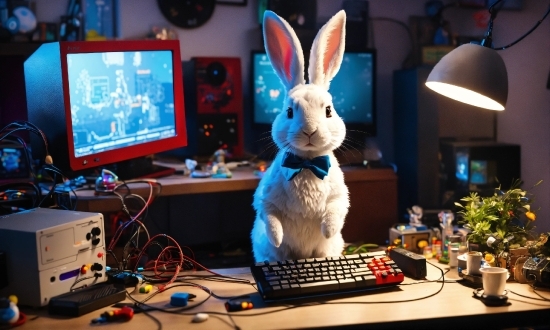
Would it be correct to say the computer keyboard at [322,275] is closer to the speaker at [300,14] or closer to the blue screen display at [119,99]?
the blue screen display at [119,99]

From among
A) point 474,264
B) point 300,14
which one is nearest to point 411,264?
point 474,264

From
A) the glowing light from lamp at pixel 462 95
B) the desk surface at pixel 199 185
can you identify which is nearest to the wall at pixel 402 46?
the desk surface at pixel 199 185

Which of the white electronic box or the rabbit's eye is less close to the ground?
the rabbit's eye

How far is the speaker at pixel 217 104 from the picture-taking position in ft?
8.39

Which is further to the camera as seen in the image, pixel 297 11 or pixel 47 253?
pixel 297 11

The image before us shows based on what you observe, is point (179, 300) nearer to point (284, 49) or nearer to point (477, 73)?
point (284, 49)

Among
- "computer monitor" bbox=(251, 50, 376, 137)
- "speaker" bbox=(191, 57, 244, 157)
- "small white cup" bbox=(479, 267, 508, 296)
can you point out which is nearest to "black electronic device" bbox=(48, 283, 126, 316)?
"small white cup" bbox=(479, 267, 508, 296)

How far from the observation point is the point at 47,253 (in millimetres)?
1347

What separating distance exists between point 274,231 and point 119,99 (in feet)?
2.56

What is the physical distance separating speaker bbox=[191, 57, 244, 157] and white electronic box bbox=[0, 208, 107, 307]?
1143 millimetres

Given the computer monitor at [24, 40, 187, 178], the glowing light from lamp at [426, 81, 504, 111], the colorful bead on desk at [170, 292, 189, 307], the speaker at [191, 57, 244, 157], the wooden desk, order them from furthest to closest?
the speaker at [191, 57, 244, 157]
the wooden desk
the computer monitor at [24, 40, 187, 178]
the glowing light from lamp at [426, 81, 504, 111]
the colorful bead on desk at [170, 292, 189, 307]

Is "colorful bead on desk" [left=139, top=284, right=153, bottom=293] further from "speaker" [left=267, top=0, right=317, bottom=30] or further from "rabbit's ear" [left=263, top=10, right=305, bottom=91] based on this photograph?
"speaker" [left=267, top=0, right=317, bottom=30]

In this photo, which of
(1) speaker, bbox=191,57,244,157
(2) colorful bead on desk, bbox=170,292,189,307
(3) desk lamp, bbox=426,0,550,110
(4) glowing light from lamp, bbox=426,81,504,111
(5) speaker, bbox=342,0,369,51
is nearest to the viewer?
(2) colorful bead on desk, bbox=170,292,189,307

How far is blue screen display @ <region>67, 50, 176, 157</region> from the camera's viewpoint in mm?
1857
